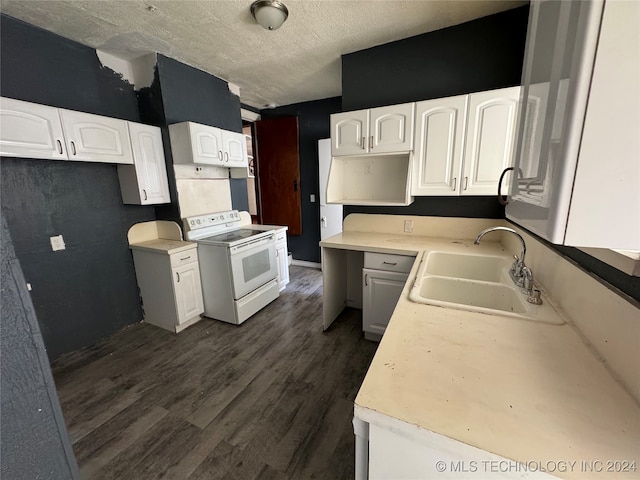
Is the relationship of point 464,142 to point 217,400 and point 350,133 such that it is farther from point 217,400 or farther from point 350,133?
point 217,400

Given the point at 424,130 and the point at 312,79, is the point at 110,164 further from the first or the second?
the point at 424,130

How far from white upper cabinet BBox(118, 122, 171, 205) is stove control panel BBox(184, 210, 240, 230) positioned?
33 cm

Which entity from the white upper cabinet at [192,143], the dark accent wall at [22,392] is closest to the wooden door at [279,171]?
the white upper cabinet at [192,143]

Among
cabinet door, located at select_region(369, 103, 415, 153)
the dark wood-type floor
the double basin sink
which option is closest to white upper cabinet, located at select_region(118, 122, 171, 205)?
the dark wood-type floor

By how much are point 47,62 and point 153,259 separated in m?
1.73

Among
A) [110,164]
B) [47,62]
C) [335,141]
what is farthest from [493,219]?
[47,62]

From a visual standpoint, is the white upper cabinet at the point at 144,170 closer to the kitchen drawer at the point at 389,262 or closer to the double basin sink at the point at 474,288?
the kitchen drawer at the point at 389,262

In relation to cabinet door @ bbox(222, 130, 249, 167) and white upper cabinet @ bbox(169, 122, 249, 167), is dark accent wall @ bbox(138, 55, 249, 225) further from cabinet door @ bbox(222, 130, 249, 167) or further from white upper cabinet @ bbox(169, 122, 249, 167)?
cabinet door @ bbox(222, 130, 249, 167)

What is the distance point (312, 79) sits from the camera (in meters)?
3.17

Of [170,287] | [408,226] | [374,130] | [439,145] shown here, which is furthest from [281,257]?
[439,145]

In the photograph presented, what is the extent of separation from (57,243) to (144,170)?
91 centimetres

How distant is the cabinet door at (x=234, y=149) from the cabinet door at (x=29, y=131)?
1346 mm

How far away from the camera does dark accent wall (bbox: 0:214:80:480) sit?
566 millimetres

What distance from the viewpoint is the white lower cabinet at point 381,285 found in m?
2.08
